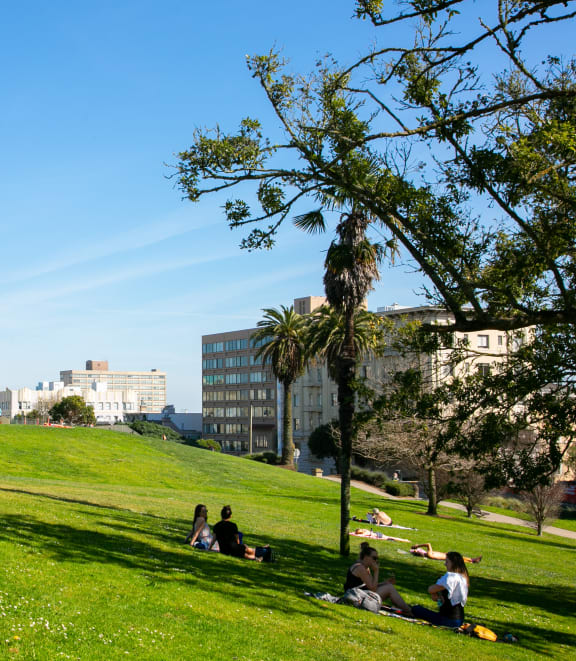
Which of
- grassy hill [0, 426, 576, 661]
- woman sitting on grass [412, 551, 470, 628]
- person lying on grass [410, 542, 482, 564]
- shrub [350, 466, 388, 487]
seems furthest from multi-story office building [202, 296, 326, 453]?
woman sitting on grass [412, 551, 470, 628]

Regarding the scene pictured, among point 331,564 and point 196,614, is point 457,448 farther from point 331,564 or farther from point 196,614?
point 196,614

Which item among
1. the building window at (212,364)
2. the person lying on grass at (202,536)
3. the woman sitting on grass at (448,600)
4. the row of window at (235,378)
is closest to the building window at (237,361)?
the row of window at (235,378)

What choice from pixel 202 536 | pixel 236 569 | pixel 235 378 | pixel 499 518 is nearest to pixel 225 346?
pixel 235 378

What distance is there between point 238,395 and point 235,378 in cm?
333

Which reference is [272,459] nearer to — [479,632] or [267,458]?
[267,458]

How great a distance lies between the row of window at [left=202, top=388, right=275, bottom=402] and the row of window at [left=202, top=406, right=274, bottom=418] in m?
1.49

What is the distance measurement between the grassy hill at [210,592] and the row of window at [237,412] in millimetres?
96272

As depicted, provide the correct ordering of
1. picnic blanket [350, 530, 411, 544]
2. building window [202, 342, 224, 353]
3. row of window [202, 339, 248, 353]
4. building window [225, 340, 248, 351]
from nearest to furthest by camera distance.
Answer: picnic blanket [350, 530, 411, 544] < building window [225, 340, 248, 351] < row of window [202, 339, 248, 353] < building window [202, 342, 224, 353]

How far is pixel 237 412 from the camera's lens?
129500 mm

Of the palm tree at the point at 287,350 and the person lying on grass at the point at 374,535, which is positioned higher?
the palm tree at the point at 287,350

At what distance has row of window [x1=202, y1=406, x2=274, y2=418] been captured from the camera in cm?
12194

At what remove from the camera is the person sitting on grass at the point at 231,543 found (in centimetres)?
1379

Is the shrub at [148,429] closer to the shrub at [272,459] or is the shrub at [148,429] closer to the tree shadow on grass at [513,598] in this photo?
the shrub at [272,459]

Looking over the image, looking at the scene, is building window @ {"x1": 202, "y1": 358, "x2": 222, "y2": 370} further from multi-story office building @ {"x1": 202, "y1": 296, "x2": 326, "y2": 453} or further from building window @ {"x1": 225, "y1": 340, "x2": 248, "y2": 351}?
building window @ {"x1": 225, "y1": 340, "x2": 248, "y2": 351}
